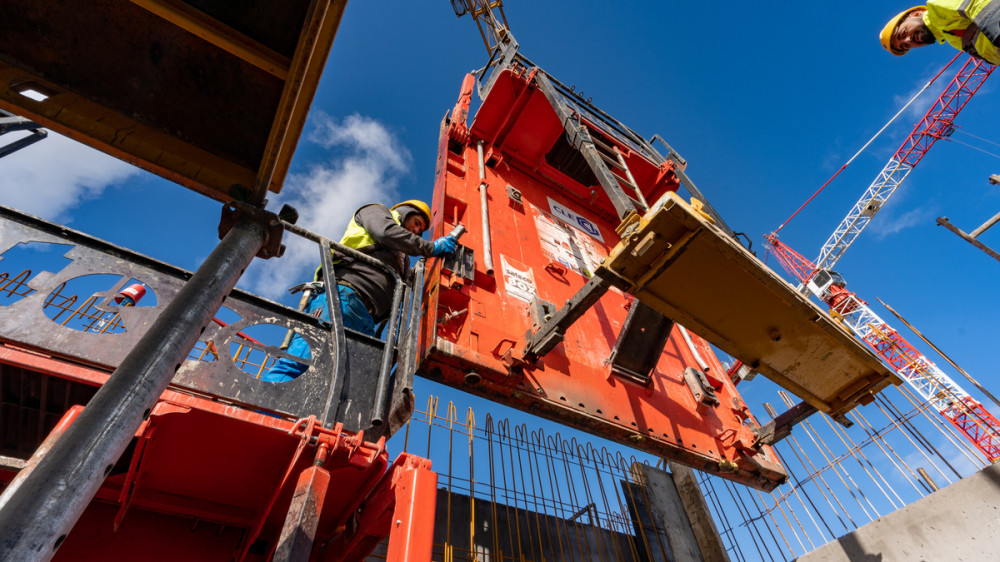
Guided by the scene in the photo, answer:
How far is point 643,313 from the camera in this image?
4.03 m

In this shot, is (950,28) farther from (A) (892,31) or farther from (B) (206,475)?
(B) (206,475)

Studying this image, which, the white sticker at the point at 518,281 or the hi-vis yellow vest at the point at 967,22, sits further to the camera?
the white sticker at the point at 518,281

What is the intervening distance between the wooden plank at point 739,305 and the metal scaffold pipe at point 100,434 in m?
2.31

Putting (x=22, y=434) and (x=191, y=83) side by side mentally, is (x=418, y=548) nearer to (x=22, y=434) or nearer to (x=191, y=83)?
(x=22, y=434)

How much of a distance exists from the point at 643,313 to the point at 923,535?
2.78 meters

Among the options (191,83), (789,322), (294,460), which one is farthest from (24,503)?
(789,322)

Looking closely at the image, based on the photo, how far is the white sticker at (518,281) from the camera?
14.3ft

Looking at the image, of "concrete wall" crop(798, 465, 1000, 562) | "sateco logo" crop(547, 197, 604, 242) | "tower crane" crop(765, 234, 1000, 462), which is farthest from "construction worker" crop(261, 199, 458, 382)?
"tower crane" crop(765, 234, 1000, 462)

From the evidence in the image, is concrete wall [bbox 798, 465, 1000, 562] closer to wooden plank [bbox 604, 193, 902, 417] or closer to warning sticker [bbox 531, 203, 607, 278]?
wooden plank [bbox 604, 193, 902, 417]

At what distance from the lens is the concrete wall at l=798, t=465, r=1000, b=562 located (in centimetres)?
338

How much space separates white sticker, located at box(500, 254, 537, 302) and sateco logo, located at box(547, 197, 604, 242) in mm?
A: 1993

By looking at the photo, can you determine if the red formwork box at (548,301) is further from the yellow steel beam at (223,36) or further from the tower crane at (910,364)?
the tower crane at (910,364)

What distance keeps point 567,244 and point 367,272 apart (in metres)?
3.29

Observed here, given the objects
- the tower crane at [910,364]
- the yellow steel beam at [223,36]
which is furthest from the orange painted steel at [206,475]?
the tower crane at [910,364]
